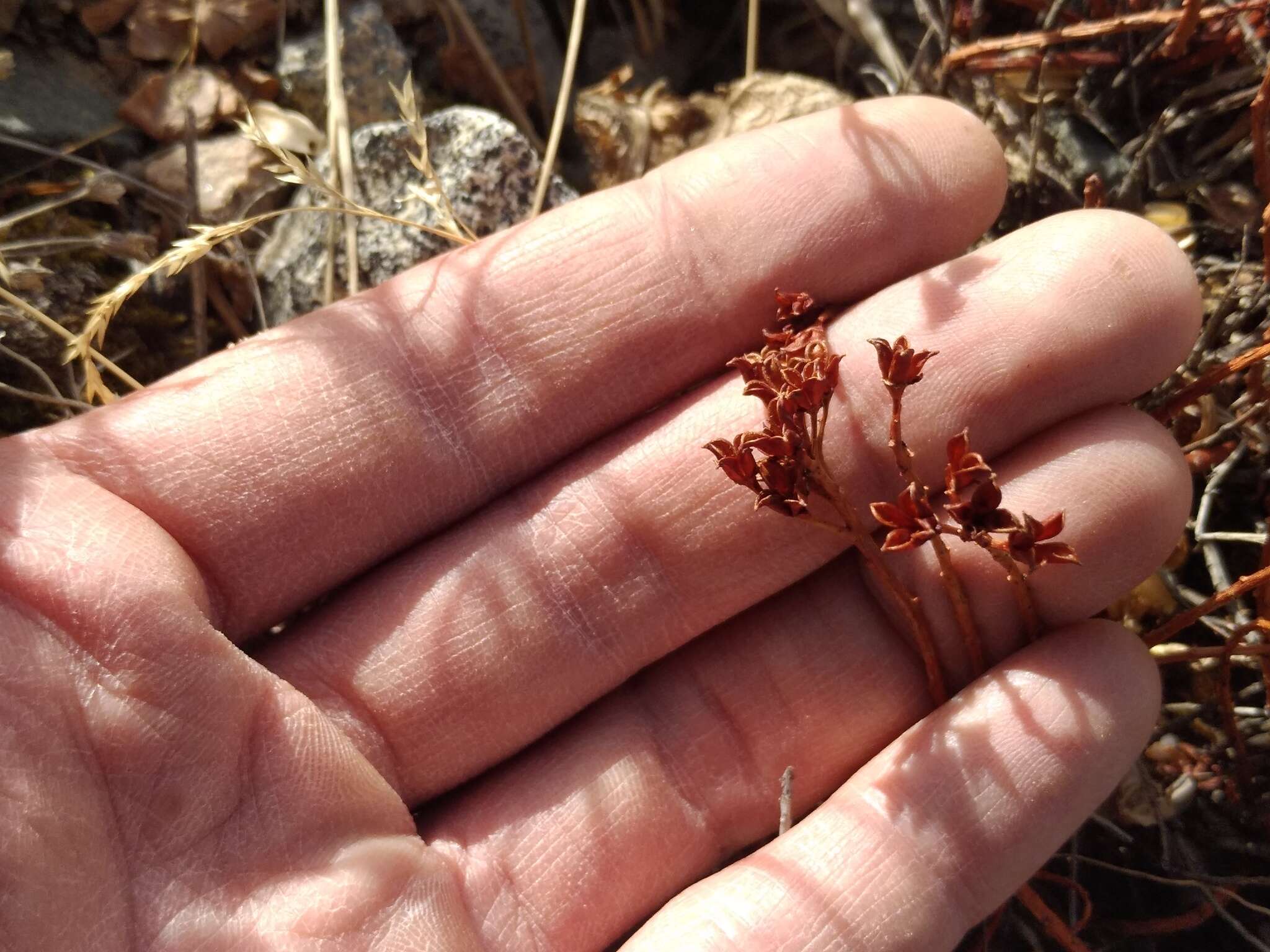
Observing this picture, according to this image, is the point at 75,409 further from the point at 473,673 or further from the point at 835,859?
the point at 835,859

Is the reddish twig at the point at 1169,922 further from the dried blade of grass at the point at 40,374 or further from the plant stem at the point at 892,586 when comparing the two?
the dried blade of grass at the point at 40,374

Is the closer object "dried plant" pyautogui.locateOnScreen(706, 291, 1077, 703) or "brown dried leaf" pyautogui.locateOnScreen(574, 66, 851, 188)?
"dried plant" pyautogui.locateOnScreen(706, 291, 1077, 703)

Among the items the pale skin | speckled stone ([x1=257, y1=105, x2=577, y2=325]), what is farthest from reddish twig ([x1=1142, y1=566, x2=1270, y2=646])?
speckled stone ([x1=257, y1=105, x2=577, y2=325])

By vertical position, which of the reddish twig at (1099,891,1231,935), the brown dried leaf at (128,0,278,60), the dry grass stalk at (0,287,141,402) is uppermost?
the brown dried leaf at (128,0,278,60)

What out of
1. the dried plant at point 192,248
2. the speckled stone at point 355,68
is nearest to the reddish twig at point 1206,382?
the dried plant at point 192,248

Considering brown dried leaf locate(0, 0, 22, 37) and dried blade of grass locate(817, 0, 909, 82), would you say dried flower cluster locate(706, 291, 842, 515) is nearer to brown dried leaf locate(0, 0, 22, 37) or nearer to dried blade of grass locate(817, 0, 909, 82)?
dried blade of grass locate(817, 0, 909, 82)
